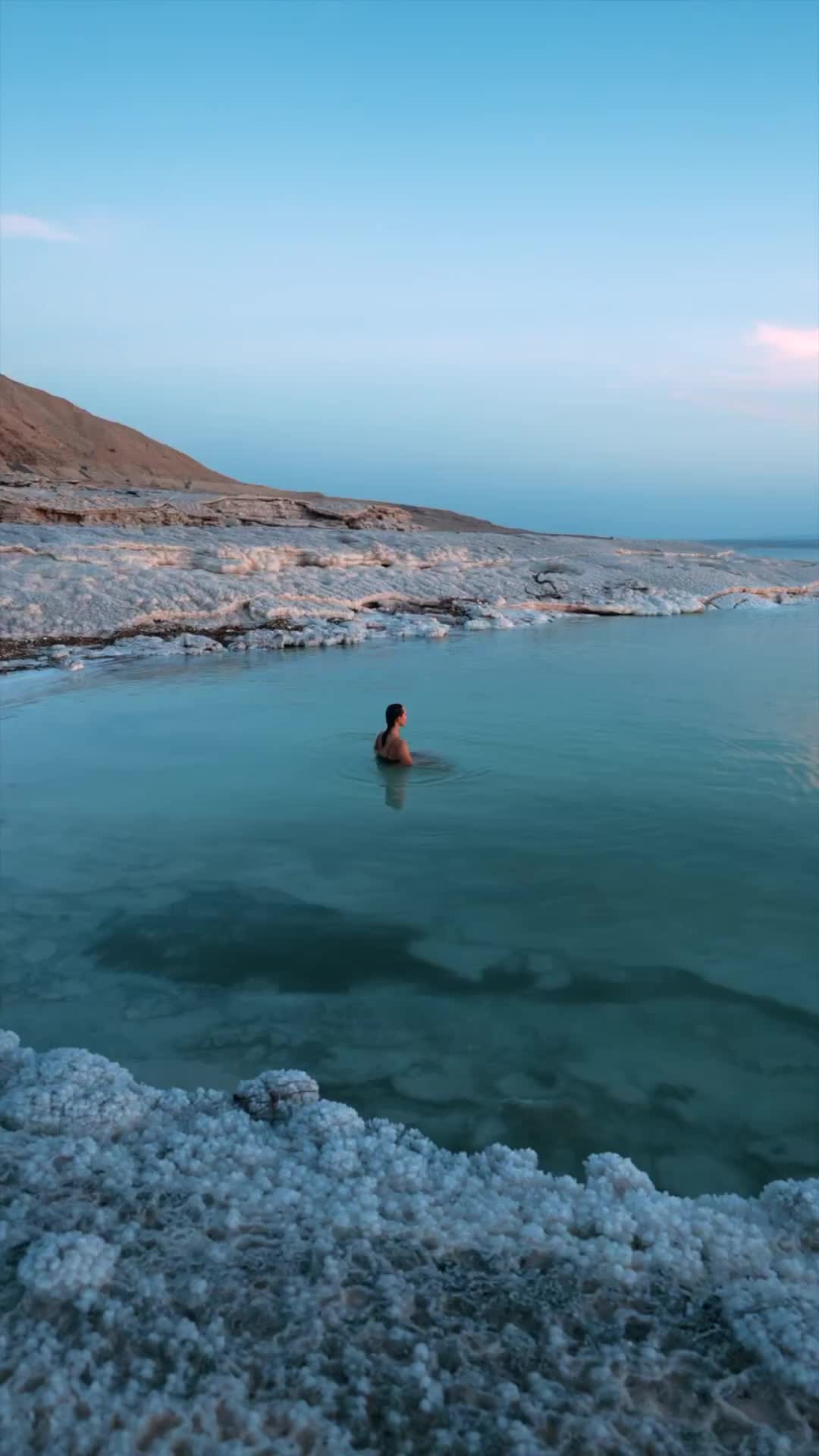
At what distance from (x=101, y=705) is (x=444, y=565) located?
8.50m

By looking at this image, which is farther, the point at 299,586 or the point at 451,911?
the point at 299,586

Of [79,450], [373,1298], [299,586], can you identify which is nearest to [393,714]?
[373,1298]

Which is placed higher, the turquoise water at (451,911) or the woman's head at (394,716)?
the woman's head at (394,716)

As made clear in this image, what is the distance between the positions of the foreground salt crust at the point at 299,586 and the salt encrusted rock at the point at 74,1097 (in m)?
7.10

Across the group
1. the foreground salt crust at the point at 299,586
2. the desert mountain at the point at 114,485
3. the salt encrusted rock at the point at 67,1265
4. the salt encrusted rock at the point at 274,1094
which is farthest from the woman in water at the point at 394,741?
the desert mountain at the point at 114,485

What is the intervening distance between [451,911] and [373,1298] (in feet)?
7.89

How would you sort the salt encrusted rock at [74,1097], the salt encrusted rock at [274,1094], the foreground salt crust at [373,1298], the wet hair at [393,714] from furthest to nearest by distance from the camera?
the wet hair at [393,714] < the salt encrusted rock at [274,1094] < the salt encrusted rock at [74,1097] < the foreground salt crust at [373,1298]

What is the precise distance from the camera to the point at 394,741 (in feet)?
21.1

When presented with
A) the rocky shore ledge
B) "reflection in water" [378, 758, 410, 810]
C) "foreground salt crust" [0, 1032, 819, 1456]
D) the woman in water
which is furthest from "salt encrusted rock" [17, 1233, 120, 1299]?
the rocky shore ledge

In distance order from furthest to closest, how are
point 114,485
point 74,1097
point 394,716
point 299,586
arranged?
1. point 114,485
2. point 299,586
3. point 394,716
4. point 74,1097

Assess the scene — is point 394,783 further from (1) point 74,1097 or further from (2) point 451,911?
(1) point 74,1097

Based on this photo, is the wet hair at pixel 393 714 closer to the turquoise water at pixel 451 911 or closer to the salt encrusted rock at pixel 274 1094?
the turquoise water at pixel 451 911

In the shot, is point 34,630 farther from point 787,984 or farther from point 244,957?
point 787,984

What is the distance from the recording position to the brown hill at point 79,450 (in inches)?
907
